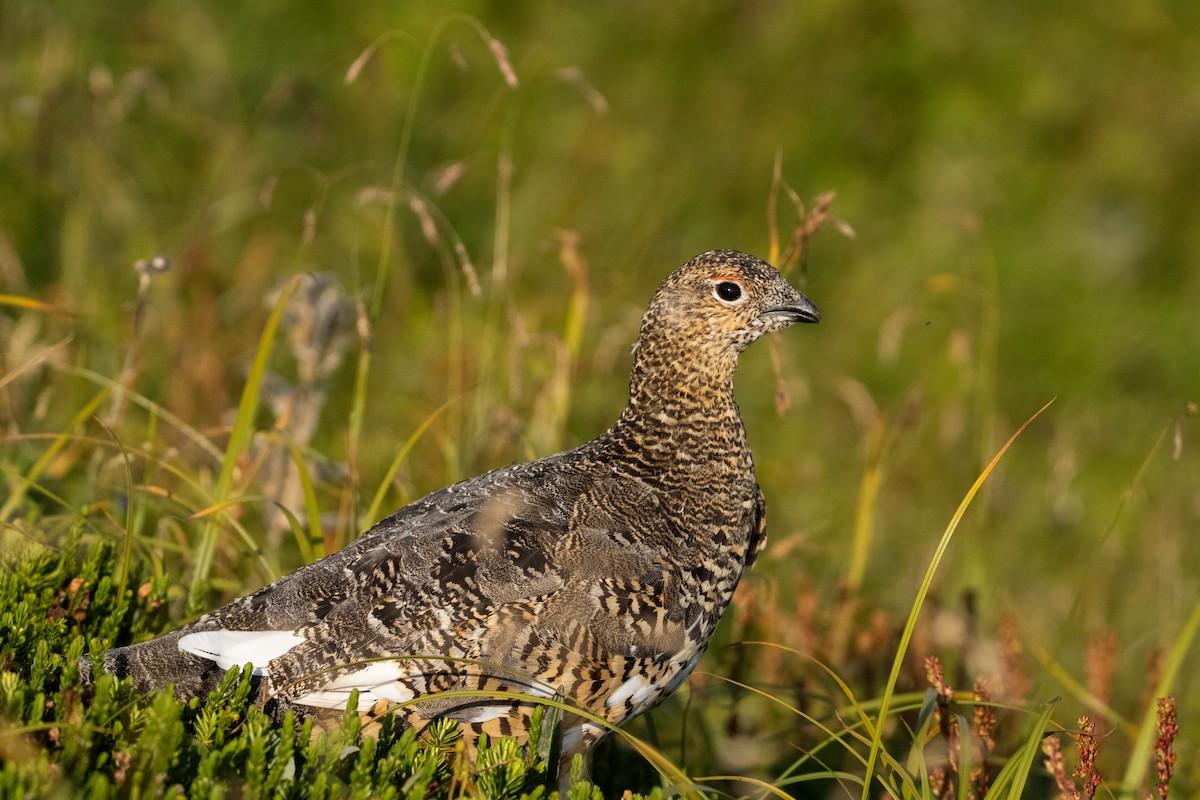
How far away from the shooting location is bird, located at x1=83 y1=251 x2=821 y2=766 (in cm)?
359

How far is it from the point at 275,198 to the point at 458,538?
20.0 ft

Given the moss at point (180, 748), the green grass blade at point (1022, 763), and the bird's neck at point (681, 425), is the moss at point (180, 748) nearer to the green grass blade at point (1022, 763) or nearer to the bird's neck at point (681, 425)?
the green grass blade at point (1022, 763)

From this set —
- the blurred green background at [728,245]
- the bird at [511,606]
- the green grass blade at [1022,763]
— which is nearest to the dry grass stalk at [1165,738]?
the green grass blade at [1022,763]

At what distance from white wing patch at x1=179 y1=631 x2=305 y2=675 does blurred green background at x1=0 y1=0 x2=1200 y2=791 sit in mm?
844

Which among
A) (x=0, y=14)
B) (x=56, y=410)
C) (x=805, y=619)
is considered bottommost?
(x=805, y=619)

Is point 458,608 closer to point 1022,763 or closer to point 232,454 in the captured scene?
point 232,454

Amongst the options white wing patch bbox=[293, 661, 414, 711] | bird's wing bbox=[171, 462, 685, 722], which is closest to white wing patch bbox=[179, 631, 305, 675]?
bird's wing bbox=[171, 462, 685, 722]

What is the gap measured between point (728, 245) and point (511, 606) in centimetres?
755

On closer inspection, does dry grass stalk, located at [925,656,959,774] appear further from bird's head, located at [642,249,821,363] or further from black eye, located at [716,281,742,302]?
black eye, located at [716,281,742,302]

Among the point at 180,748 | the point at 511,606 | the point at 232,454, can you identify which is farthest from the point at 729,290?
the point at 180,748

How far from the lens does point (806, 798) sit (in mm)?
5180

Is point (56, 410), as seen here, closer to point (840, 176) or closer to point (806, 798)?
point (806, 798)

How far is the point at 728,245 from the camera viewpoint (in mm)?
10906

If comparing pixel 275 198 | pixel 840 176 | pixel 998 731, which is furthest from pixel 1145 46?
pixel 998 731
